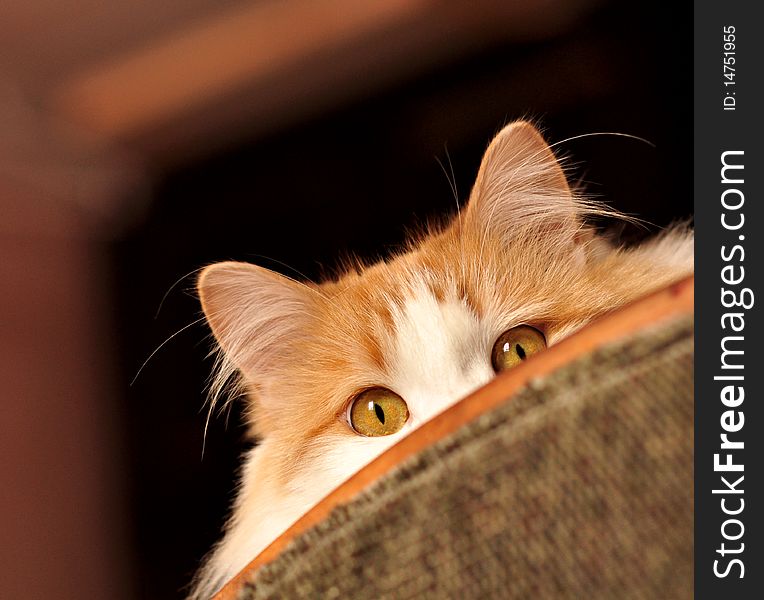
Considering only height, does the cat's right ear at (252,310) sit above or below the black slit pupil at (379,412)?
above

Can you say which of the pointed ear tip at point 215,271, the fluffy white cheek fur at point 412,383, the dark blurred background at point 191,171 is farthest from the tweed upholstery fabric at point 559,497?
the dark blurred background at point 191,171

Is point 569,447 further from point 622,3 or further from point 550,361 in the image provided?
point 622,3

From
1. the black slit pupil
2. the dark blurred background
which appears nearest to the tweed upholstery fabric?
the black slit pupil

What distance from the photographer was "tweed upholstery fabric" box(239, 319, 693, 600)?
15.2 inches

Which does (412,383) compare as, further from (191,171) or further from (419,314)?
(191,171)

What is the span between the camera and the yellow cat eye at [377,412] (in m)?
1.10

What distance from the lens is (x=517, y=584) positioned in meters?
0.42

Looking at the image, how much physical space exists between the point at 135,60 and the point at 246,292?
1.37m

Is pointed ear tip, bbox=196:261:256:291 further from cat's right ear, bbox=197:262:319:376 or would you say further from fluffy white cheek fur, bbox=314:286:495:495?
fluffy white cheek fur, bbox=314:286:495:495

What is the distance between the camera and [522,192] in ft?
4.21

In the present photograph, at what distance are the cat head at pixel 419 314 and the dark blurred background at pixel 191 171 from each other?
2.82ft
